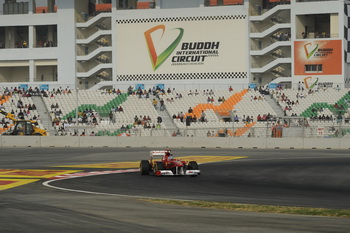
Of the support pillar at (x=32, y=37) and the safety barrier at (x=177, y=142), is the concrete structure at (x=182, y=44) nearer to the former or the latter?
the support pillar at (x=32, y=37)

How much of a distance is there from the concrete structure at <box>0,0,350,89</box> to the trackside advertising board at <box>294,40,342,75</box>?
111 mm

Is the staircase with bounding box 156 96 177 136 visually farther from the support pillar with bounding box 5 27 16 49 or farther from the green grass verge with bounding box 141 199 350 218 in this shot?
the green grass verge with bounding box 141 199 350 218

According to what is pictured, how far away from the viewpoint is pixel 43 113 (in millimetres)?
73250

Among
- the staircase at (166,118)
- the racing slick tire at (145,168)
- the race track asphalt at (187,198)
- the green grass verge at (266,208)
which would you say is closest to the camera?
the race track asphalt at (187,198)

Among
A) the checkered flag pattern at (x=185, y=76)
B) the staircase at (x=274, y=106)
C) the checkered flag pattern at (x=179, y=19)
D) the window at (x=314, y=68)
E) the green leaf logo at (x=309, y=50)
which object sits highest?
the checkered flag pattern at (x=179, y=19)

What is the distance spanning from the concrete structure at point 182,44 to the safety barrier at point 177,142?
91.0ft

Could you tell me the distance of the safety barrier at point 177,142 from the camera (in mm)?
52438

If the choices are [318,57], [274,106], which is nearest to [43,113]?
[274,106]

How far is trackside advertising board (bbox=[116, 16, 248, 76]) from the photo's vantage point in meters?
86.9

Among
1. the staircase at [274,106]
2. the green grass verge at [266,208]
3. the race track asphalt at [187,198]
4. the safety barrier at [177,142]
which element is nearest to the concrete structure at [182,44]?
the staircase at [274,106]

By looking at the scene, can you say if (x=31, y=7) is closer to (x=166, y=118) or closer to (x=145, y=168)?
(x=166, y=118)

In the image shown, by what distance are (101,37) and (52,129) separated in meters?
28.7

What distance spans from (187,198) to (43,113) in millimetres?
54480

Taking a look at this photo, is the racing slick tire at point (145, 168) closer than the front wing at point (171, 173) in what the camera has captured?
Answer: No
